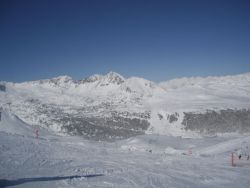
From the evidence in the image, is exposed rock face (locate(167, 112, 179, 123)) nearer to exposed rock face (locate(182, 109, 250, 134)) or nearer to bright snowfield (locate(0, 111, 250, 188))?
exposed rock face (locate(182, 109, 250, 134))

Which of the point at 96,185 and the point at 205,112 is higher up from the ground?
the point at 205,112

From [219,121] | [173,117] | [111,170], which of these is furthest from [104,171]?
[173,117]

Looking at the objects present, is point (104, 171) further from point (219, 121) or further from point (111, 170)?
point (219, 121)

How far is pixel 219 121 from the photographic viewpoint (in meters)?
139

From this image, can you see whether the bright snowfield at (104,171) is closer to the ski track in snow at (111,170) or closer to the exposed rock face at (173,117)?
the ski track in snow at (111,170)

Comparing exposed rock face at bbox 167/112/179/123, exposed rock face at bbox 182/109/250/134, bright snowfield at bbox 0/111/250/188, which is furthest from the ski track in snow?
exposed rock face at bbox 167/112/179/123

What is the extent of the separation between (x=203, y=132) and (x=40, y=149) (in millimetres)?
108266

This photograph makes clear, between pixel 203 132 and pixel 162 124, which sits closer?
pixel 203 132

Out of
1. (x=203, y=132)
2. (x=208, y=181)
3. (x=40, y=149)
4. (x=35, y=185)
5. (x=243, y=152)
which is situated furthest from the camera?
(x=203, y=132)

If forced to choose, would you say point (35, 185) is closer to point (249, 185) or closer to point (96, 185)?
point (96, 185)

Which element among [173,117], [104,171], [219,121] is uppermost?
[173,117]

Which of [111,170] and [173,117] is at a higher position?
[173,117]

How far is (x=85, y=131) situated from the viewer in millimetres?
111250

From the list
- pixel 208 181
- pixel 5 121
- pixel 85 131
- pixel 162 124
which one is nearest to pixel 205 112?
pixel 162 124
